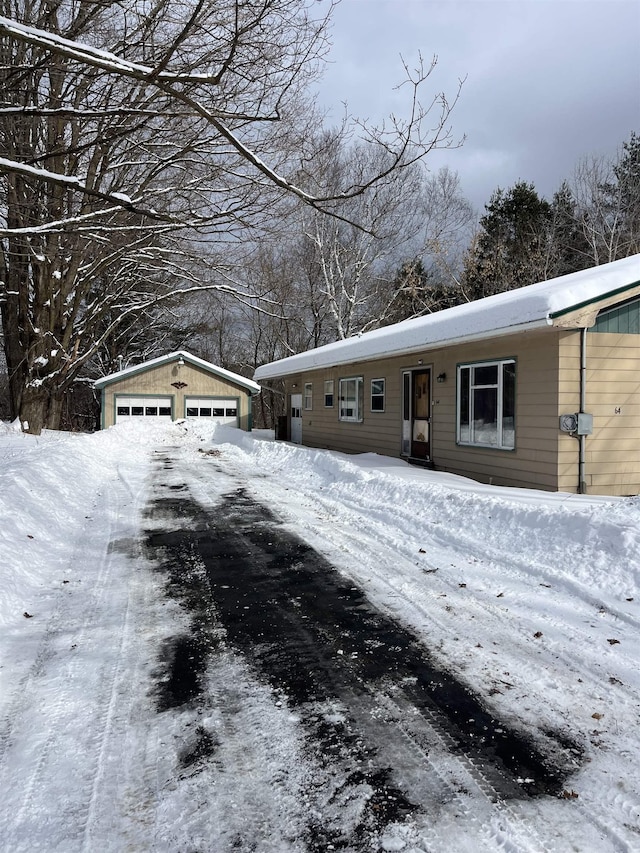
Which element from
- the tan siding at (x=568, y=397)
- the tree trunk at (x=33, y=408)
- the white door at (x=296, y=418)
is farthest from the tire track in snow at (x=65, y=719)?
the white door at (x=296, y=418)

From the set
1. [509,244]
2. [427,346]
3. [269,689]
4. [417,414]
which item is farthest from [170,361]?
[269,689]

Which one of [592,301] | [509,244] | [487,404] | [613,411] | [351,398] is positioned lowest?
[613,411]

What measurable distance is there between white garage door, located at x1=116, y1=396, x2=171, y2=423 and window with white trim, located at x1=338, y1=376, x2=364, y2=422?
1204cm

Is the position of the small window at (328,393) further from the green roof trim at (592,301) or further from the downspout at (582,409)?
the green roof trim at (592,301)

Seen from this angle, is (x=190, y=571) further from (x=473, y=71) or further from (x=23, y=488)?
(x=473, y=71)

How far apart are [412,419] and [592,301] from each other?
206 inches

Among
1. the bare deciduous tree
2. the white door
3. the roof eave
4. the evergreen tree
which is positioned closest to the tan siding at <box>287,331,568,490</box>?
the roof eave

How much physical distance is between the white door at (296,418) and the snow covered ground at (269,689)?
12.3m

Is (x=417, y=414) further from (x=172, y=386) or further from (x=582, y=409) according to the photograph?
(x=172, y=386)

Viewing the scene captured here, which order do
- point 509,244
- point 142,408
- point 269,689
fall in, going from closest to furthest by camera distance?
point 269,689
point 142,408
point 509,244

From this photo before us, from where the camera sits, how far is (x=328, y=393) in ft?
57.5

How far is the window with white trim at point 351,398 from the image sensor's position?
15154mm

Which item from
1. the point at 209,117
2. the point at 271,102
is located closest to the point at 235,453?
the point at 271,102

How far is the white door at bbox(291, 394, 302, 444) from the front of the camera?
2027 cm
